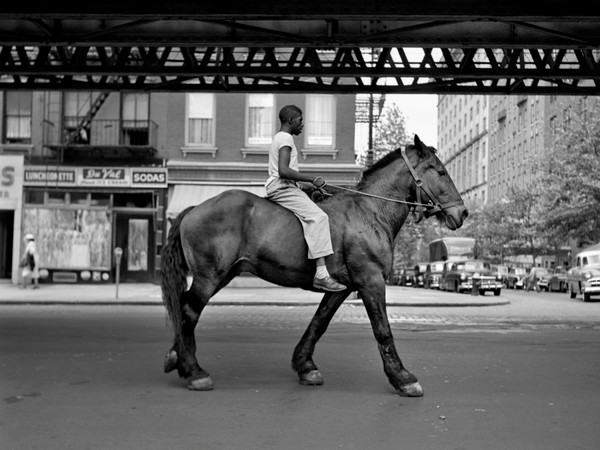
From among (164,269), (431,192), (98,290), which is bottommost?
(98,290)

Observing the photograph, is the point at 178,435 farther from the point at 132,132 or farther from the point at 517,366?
the point at 132,132

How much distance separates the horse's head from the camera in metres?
7.58

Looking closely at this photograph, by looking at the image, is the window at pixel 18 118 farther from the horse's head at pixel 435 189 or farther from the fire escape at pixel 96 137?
the horse's head at pixel 435 189

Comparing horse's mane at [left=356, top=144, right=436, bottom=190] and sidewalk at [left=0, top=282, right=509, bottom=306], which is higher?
horse's mane at [left=356, top=144, right=436, bottom=190]

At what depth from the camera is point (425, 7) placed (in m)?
11.3

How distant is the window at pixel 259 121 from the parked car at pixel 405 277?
25844 mm

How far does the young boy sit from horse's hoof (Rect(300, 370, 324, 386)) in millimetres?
959

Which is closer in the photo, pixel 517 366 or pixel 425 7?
pixel 517 366

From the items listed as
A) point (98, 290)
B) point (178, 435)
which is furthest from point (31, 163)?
point (178, 435)

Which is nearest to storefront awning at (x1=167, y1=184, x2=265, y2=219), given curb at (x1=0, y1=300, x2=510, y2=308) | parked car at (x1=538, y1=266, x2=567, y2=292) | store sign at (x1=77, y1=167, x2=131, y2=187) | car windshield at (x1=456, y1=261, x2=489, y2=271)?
store sign at (x1=77, y1=167, x2=131, y2=187)

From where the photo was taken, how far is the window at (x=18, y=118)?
32.7 metres

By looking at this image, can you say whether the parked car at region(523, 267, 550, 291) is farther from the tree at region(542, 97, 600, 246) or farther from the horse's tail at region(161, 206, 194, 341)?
the horse's tail at region(161, 206, 194, 341)

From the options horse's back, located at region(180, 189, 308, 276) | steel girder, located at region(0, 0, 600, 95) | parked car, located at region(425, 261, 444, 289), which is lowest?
parked car, located at region(425, 261, 444, 289)

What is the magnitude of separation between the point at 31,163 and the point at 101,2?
2264 centimetres
